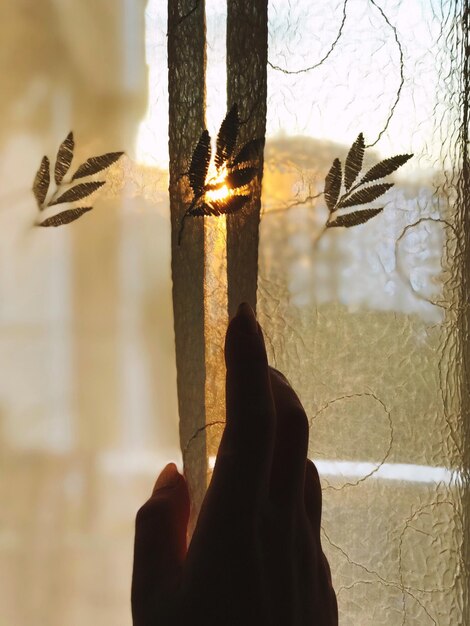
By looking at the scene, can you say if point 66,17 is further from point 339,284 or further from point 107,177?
point 339,284

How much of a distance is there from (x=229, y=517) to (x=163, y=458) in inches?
5.9

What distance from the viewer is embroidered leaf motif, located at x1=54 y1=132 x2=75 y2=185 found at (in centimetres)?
57

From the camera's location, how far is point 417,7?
0.54 metres

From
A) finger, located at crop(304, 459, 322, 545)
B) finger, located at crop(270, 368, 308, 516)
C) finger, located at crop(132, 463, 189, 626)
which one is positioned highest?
finger, located at crop(270, 368, 308, 516)

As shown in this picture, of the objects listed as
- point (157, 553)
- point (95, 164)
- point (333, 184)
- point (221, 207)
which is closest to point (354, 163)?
point (333, 184)

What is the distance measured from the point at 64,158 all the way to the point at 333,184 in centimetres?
26

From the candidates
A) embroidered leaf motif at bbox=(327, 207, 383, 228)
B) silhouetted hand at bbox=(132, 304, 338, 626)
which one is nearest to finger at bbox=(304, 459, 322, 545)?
silhouetted hand at bbox=(132, 304, 338, 626)

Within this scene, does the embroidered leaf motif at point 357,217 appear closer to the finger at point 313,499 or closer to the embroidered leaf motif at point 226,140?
the embroidered leaf motif at point 226,140

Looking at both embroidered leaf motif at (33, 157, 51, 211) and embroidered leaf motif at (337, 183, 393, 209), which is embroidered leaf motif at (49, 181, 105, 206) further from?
embroidered leaf motif at (337, 183, 393, 209)

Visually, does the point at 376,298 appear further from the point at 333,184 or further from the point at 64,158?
the point at 64,158

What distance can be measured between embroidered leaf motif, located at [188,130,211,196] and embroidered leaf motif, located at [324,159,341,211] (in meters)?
0.11

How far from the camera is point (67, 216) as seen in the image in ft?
1.90

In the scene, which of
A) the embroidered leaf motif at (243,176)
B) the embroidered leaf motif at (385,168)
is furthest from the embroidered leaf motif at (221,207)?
the embroidered leaf motif at (385,168)

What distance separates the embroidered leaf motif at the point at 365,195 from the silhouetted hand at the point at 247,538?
0.49 feet
